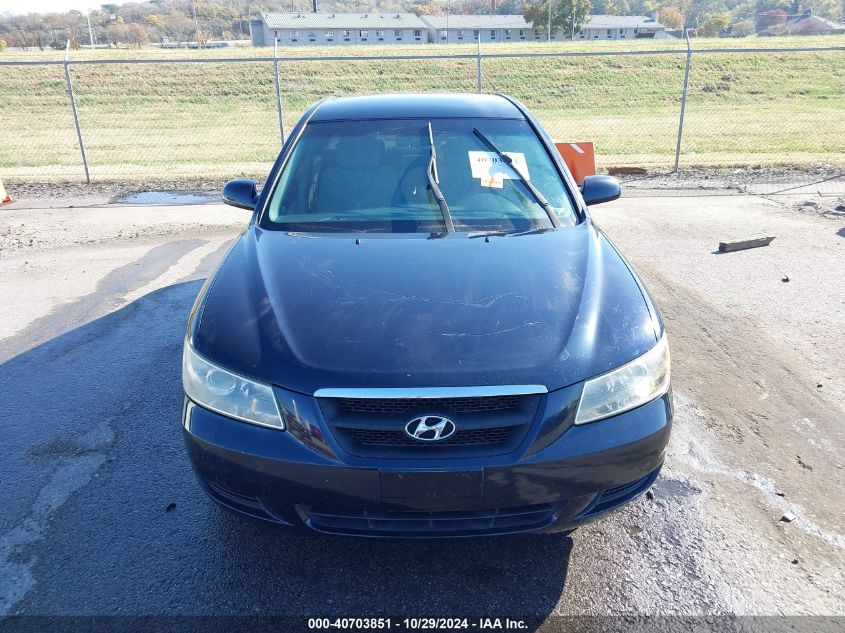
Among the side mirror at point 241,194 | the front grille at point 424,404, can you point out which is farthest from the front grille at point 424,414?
the side mirror at point 241,194

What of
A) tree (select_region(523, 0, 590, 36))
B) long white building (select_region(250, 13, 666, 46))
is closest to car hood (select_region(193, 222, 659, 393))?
long white building (select_region(250, 13, 666, 46))

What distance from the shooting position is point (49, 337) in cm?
500

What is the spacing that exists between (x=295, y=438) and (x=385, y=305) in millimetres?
655

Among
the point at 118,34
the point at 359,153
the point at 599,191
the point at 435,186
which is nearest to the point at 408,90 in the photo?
the point at 599,191

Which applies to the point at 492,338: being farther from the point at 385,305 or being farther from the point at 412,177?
the point at 412,177

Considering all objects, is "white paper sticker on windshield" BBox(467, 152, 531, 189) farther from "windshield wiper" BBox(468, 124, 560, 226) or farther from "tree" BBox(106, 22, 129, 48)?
"tree" BBox(106, 22, 129, 48)

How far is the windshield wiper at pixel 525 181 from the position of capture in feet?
11.6

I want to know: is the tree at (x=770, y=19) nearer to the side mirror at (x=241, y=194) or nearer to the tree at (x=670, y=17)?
the tree at (x=670, y=17)

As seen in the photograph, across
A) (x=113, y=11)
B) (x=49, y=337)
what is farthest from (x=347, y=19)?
(x=49, y=337)

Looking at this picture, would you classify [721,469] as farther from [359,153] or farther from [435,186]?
[359,153]

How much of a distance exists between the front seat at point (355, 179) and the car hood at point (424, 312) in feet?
1.35

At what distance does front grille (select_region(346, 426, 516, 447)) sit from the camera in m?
2.21

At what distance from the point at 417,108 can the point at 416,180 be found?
69cm

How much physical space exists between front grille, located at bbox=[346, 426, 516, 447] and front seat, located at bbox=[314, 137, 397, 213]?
65.7 inches
